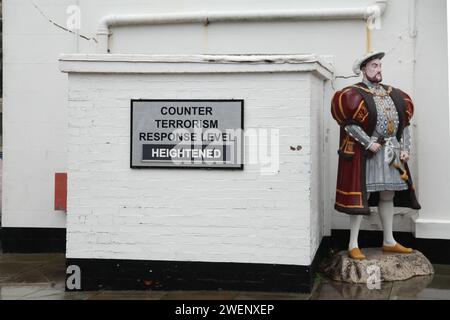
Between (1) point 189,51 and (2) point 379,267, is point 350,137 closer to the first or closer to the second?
(2) point 379,267

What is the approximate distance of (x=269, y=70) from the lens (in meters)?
6.23

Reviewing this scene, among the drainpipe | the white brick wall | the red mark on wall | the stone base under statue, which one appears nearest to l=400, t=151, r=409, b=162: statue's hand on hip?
the white brick wall

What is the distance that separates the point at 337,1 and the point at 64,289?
15.8ft

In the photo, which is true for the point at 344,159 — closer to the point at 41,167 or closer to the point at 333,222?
the point at 333,222

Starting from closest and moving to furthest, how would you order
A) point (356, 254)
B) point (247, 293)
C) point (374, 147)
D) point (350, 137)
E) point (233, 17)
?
point (247, 293) < point (374, 147) < point (350, 137) < point (356, 254) < point (233, 17)

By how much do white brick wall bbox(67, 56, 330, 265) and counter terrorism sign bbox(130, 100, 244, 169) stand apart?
0.08m

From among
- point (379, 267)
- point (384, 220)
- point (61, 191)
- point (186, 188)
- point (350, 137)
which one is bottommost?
point (379, 267)

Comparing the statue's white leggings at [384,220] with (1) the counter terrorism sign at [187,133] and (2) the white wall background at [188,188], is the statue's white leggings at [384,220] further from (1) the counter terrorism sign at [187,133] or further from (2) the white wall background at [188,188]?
(1) the counter terrorism sign at [187,133]

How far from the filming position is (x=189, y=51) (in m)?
8.34

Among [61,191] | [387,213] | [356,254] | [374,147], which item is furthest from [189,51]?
[356,254]

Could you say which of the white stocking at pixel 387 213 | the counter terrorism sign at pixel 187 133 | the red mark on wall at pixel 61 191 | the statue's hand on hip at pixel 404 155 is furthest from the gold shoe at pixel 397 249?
the red mark on wall at pixel 61 191

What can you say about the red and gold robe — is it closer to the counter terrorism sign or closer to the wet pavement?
the wet pavement

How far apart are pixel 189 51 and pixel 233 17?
29.3 inches

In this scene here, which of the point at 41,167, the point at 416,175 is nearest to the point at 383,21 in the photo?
the point at 416,175
